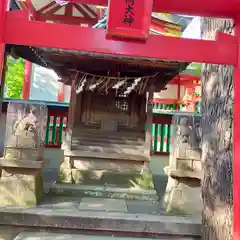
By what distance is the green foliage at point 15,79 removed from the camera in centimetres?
1403

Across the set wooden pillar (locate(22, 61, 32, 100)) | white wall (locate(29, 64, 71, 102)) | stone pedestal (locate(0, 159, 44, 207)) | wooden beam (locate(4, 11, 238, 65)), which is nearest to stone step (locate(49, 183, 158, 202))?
stone pedestal (locate(0, 159, 44, 207))

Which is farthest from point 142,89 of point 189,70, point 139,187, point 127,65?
point 189,70

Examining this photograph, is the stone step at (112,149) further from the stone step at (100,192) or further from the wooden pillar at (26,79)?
the wooden pillar at (26,79)

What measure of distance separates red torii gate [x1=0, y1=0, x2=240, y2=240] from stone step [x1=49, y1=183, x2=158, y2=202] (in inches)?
152

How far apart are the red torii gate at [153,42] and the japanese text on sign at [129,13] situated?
6.3 inches

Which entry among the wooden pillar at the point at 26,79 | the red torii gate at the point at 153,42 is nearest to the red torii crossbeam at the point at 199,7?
the red torii gate at the point at 153,42

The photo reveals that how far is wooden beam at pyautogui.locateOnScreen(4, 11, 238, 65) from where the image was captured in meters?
2.43

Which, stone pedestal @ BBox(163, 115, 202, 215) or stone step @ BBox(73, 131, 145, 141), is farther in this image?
stone step @ BBox(73, 131, 145, 141)

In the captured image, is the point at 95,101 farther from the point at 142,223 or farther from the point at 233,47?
the point at 233,47

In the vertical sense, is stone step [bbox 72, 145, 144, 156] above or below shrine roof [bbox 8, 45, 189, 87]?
below

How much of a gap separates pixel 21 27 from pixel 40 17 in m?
10.2

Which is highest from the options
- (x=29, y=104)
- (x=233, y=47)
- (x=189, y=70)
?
(x=189, y=70)

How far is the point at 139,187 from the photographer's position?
6.88 metres

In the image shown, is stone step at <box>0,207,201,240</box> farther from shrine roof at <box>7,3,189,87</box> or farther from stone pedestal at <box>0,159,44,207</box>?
shrine roof at <box>7,3,189,87</box>
